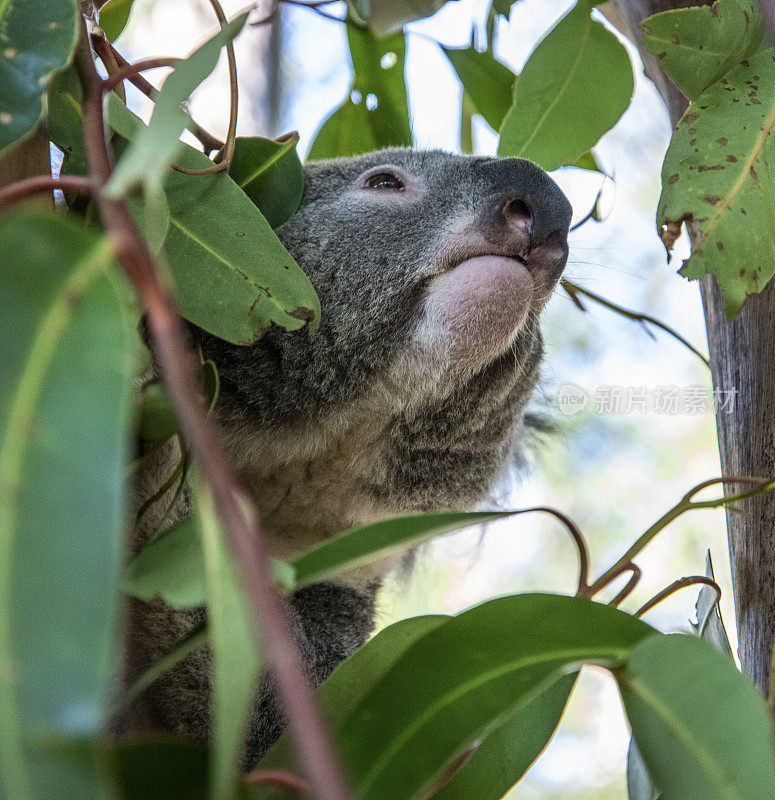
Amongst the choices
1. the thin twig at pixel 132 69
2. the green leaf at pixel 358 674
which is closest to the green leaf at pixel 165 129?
the thin twig at pixel 132 69

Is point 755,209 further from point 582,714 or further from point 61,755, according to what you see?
point 582,714

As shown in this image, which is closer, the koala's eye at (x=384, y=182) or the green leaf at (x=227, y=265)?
the green leaf at (x=227, y=265)

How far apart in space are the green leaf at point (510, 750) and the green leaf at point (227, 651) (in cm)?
39

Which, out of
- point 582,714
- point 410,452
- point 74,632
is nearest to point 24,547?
point 74,632

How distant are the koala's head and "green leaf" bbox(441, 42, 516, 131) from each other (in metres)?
0.31

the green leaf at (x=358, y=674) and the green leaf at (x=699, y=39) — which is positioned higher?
the green leaf at (x=699, y=39)

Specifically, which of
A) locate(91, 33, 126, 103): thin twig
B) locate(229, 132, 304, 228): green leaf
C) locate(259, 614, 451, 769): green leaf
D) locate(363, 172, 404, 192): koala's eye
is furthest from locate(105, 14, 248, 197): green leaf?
locate(363, 172, 404, 192): koala's eye

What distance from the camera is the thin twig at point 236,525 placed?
15.1 inches

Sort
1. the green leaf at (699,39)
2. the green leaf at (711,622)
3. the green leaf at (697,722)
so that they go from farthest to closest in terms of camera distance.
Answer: the green leaf at (711,622)
the green leaf at (699,39)
the green leaf at (697,722)

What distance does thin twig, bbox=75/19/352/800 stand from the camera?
0.38m

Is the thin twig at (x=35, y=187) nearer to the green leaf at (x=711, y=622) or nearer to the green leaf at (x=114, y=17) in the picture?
the green leaf at (x=114, y=17)

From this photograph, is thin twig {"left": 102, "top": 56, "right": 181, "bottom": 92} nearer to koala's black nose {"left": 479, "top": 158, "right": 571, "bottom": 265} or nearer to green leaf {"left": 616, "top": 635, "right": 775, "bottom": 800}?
koala's black nose {"left": 479, "top": 158, "right": 571, "bottom": 265}

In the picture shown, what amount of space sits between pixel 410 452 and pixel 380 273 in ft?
0.97

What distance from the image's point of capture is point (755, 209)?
0.96 metres
